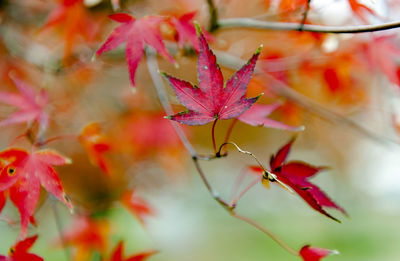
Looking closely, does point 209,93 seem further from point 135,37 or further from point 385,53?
point 385,53

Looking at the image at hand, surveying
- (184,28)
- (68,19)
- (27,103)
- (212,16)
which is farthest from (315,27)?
(68,19)

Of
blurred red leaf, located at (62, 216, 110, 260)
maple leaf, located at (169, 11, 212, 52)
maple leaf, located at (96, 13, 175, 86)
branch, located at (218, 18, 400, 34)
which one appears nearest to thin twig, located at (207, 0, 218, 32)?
branch, located at (218, 18, 400, 34)

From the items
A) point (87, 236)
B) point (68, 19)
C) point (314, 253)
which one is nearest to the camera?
point (314, 253)

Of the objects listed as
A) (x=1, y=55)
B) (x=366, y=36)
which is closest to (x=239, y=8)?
(x=1, y=55)

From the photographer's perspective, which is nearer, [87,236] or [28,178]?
[28,178]

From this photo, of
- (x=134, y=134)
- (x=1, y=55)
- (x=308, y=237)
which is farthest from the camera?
(x=308, y=237)

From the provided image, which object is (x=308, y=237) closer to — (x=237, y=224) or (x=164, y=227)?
(x=237, y=224)
